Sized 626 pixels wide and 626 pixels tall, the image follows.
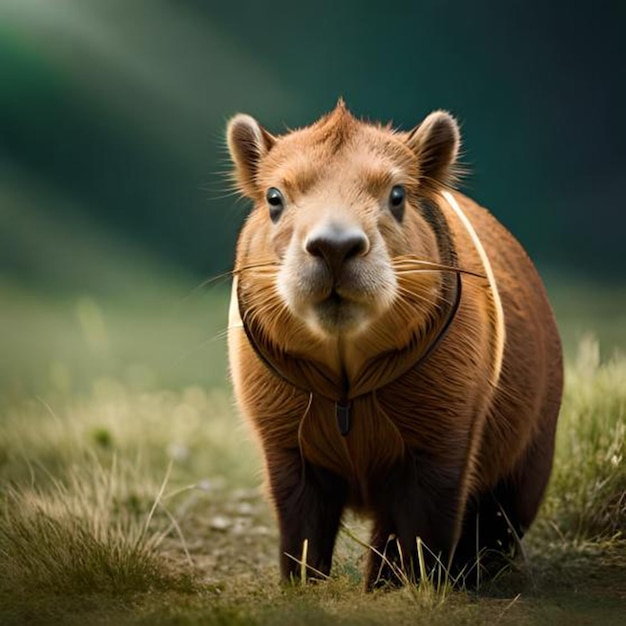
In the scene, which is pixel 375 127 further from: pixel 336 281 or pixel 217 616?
pixel 217 616

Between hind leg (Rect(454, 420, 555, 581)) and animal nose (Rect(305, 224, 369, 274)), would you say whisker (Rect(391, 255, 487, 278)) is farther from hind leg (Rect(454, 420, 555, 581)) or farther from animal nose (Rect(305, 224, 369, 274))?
hind leg (Rect(454, 420, 555, 581))

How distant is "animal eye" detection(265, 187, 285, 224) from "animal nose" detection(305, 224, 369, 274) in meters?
0.47

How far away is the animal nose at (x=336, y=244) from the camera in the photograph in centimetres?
339

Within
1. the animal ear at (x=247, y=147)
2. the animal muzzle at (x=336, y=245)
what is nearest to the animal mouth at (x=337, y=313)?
the animal muzzle at (x=336, y=245)

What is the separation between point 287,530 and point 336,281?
117 centimetres

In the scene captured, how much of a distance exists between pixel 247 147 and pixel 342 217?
2.96ft

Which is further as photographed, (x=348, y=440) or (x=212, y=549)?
(x=212, y=549)

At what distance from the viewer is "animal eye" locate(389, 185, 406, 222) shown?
3.87m

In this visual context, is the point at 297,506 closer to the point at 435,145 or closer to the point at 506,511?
the point at 506,511

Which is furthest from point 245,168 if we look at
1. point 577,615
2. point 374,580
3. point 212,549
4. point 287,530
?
point 212,549

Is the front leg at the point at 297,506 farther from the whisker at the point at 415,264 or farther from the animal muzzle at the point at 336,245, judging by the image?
the animal muzzle at the point at 336,245

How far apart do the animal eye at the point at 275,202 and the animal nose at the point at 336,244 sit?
47 cm

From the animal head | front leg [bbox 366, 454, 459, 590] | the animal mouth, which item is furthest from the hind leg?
the animal mouth

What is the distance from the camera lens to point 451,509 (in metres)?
4.03
